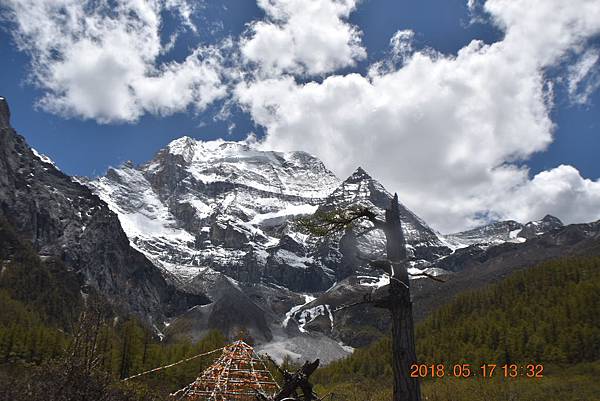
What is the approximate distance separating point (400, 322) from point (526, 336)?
10188 cm

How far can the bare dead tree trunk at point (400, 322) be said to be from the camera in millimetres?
9586

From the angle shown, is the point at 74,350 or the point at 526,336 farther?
the point at 526,336

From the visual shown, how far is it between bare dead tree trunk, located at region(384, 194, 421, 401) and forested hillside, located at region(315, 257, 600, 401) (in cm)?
4039

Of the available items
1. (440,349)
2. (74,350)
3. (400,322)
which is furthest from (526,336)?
(74,350)

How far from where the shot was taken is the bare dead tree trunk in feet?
31.4

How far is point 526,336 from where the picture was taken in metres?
99.0

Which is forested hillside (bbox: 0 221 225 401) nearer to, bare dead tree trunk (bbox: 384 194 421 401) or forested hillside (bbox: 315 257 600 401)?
bare dead tree trunk (bbox: 384 194 421 401)

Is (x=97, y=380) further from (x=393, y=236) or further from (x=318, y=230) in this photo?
(x=393, y=236)

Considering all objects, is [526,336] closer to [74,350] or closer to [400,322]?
[400,322]

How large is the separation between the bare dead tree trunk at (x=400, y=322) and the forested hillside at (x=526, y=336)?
133 feet
